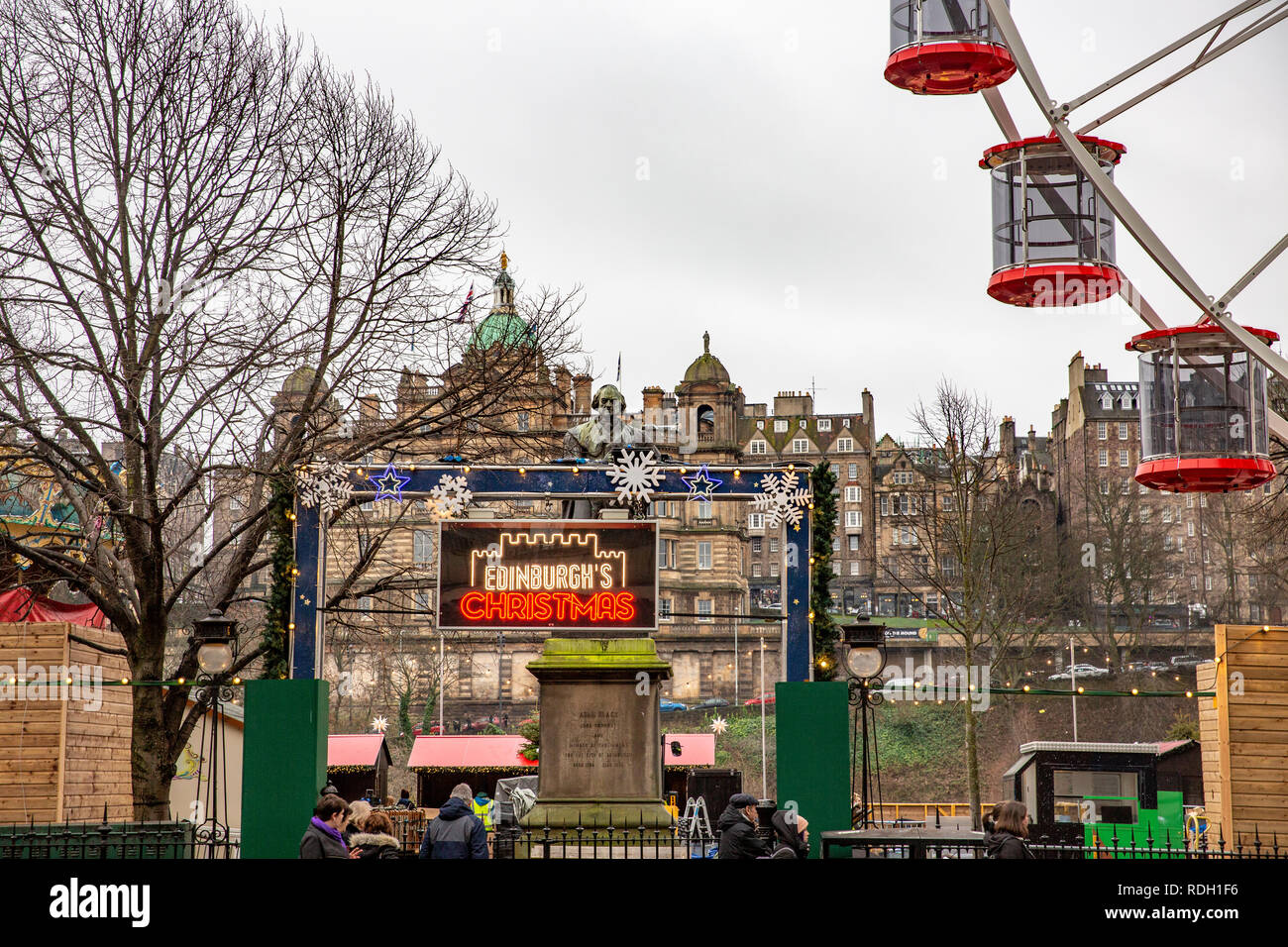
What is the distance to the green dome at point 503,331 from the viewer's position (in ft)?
76.0

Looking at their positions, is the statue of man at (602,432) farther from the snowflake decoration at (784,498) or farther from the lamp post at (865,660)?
the lamp post at (865,660)

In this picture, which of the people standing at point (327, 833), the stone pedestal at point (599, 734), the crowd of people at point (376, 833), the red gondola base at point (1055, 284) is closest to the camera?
the people standing at point (327, 833)

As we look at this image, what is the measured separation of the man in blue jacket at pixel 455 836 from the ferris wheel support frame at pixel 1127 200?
8.89 m

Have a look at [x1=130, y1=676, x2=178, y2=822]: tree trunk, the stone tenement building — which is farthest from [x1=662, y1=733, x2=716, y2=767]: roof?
the stone tenement building

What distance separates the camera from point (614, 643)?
769 inches

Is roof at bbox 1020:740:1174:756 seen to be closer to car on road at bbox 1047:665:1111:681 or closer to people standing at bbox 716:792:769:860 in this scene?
people standing at bbox 716:792:769:860

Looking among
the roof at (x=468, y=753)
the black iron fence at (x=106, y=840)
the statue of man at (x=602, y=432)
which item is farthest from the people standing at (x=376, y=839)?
the roof at (x=468, y=753)

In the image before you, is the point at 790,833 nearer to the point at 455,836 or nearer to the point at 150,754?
the point at 455,836

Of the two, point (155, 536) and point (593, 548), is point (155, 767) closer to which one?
point (155, 536)

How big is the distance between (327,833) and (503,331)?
13556mm

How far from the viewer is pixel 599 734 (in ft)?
62.4
